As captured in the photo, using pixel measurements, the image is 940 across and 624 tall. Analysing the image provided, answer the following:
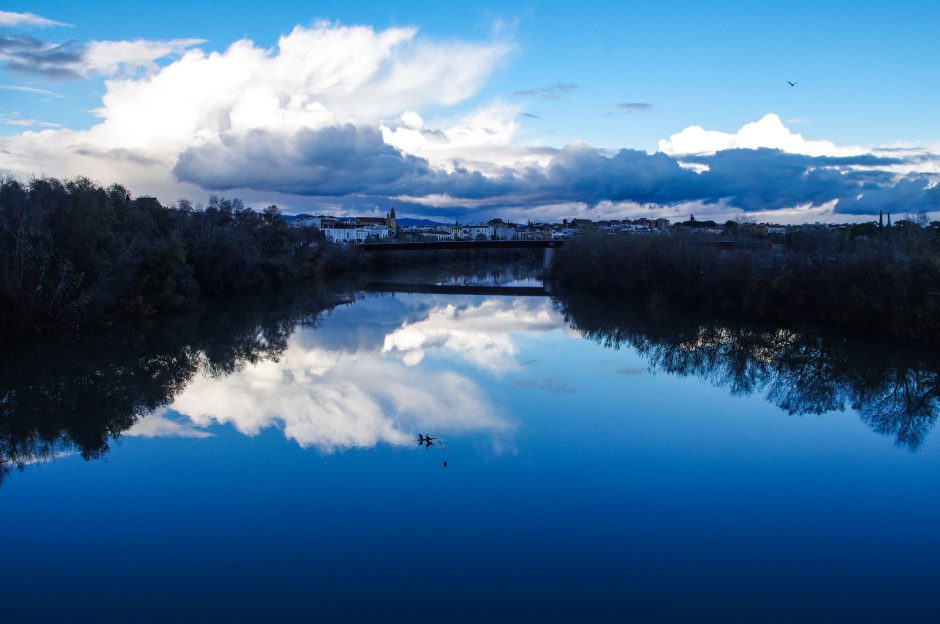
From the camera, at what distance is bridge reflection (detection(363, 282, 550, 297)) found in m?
45.7

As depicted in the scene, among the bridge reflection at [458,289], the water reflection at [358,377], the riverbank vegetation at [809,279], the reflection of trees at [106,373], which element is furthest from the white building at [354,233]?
the reflection of trees at [106,373]

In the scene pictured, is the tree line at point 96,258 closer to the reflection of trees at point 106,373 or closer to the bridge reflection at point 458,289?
the reflection of trees at point 106,373

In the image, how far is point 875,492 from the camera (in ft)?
31.9

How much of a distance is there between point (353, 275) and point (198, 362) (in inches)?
1755

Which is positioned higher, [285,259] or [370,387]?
[285,259]

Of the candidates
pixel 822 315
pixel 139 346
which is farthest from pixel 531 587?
pixel 822 315

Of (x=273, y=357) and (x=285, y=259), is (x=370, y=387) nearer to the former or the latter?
(x=273, y=357)

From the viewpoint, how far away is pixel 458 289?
1912 inches

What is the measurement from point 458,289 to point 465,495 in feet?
130

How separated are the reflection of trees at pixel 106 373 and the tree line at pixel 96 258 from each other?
106 cm

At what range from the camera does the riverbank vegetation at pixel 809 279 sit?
21.2 m

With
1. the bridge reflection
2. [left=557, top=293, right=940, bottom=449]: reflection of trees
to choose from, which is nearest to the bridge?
the bridge reflection

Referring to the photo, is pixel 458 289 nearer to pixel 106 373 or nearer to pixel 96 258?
pixel 96 258

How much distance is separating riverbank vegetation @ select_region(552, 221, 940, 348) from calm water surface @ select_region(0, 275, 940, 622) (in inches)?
129
